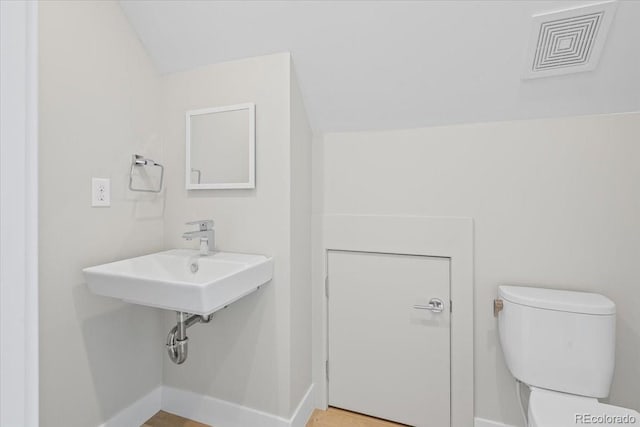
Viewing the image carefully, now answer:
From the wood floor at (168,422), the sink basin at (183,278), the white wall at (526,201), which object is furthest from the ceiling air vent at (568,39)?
the wood floor at (168,422)

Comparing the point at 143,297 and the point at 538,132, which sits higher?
the point at 538,132

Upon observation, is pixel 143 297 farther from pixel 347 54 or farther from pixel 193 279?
pixel 347 54

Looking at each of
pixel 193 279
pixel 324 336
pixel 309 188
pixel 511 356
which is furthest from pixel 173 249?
pixel 511 356

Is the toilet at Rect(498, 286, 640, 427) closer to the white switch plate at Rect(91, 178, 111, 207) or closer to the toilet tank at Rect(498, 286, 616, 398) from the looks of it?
the toilet tank at Rect(498, 286, 616, 398)

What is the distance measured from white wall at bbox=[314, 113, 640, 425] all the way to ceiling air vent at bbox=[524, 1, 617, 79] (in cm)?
23

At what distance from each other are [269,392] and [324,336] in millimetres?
388

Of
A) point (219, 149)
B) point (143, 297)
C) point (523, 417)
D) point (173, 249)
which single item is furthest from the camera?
point (173, 249)

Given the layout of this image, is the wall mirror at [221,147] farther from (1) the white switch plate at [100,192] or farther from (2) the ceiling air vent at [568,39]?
(2) the ceiling air vent at [568,39]

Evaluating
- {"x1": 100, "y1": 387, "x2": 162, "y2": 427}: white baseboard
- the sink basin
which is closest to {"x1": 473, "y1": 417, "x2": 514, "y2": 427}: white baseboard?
the sink basin

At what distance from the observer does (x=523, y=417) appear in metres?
1.38

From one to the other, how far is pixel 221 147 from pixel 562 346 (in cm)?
172

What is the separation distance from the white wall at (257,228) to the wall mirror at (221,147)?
0.14 feet

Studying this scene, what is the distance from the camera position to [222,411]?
5.10 feet

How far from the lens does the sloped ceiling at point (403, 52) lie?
3.97 ft
